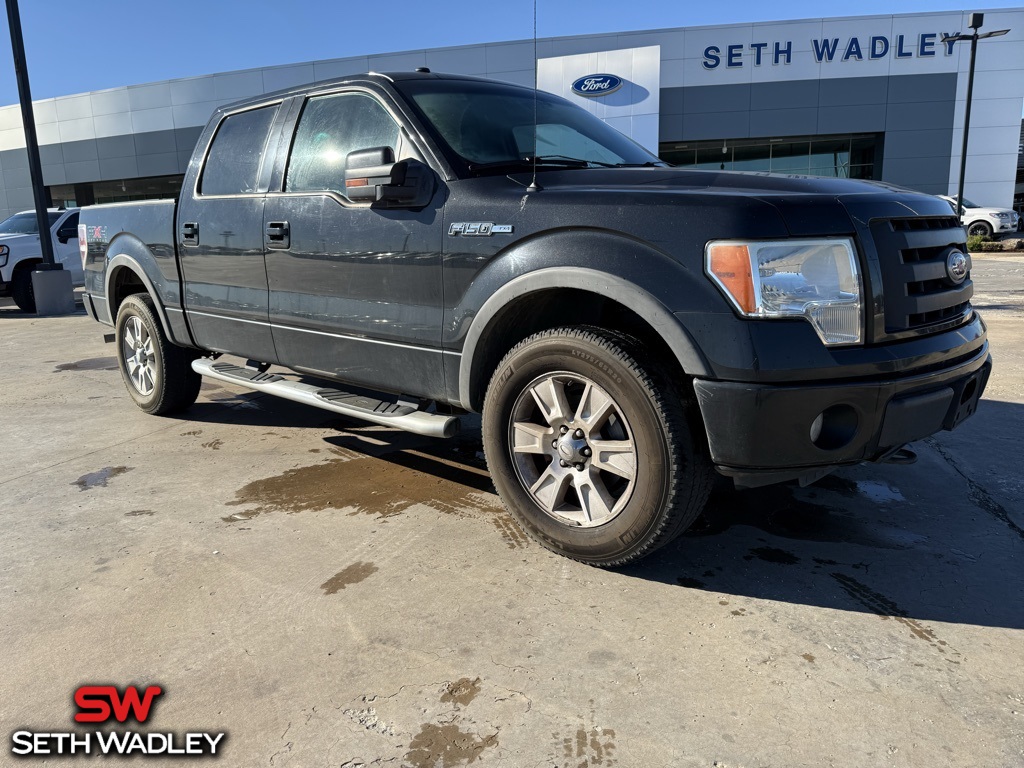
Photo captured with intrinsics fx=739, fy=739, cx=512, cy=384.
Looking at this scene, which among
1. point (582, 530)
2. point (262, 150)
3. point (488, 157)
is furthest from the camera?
point (262, 150)

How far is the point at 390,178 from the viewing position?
9.96 ft

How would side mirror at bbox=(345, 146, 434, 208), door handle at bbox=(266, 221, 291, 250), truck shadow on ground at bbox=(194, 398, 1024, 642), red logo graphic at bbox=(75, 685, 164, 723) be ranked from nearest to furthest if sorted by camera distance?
red logo graphic at bbox=(75, 685, 164, 723)
truck shadow on ground at bbox=(194, 398, 1024, 642)
side mirror at bbox=(345, 146, 434, 208)
door handle at bbox=(266, 221, 291, 250)

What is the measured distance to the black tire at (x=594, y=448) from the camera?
2523mm

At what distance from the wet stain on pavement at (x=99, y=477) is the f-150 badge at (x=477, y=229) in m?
2.42

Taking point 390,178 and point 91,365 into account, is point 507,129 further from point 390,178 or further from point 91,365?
point 91,365

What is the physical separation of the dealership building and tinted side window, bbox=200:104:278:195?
79.3ft

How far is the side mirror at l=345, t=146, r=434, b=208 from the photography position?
3.04 meters

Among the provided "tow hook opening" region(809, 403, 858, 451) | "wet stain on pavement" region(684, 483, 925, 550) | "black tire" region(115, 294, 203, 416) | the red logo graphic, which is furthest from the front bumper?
"black tire" region(115, 294, 203, 416)

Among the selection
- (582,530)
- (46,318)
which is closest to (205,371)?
(582,530)

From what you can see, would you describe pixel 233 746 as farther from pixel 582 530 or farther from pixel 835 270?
pixel 835 270

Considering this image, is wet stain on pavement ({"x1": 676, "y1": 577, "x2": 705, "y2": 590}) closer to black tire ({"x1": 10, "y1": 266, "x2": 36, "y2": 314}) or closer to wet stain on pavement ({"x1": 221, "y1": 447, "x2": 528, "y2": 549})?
wet stain on pavement ({"x1": 221, "y1": 447, "x2": 528, "y2": 549})

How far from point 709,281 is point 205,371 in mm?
3381

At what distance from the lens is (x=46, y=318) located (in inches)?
471

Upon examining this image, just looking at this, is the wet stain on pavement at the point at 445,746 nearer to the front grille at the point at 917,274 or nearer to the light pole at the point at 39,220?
the front grille at the point at 917,274
